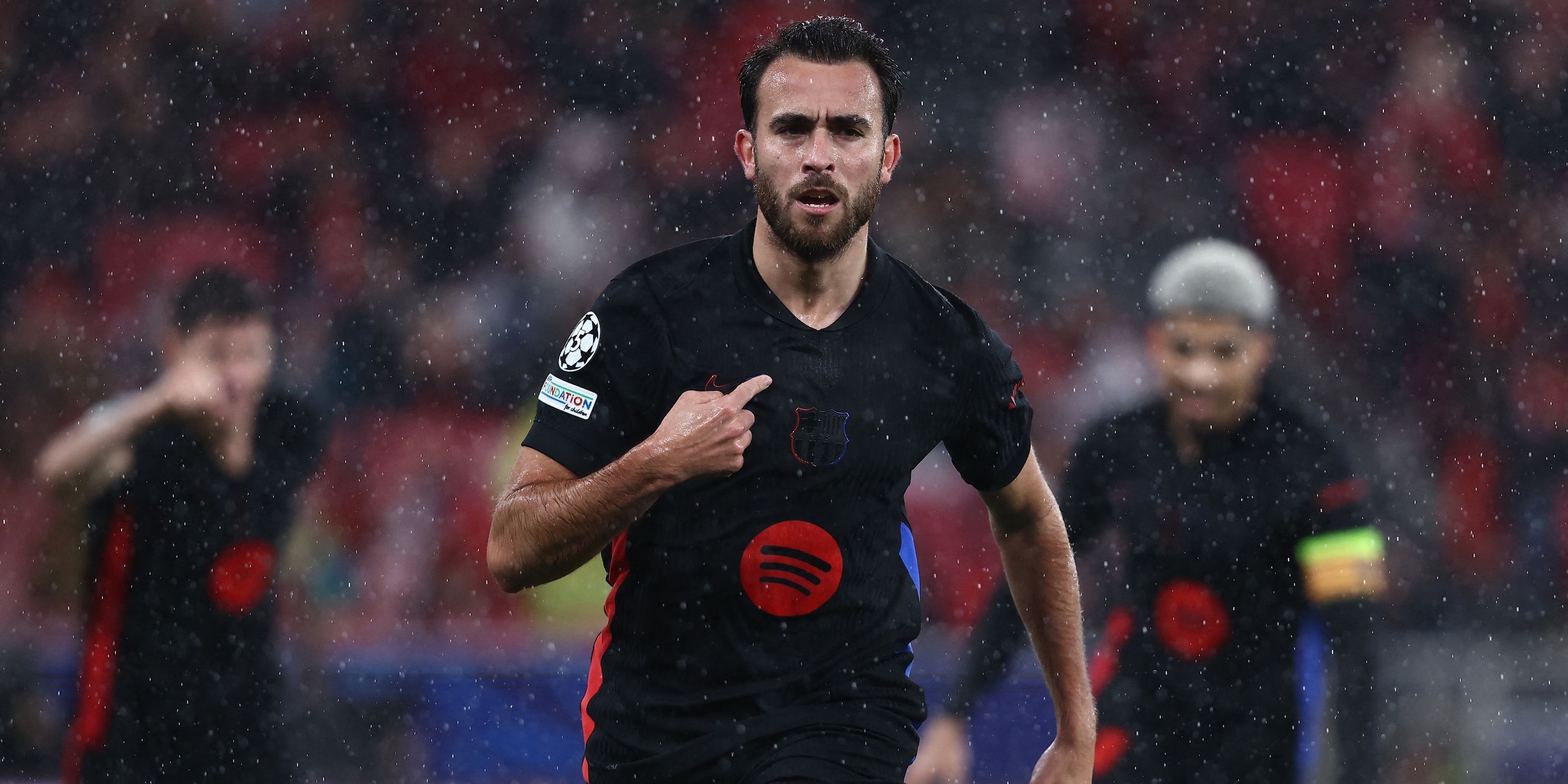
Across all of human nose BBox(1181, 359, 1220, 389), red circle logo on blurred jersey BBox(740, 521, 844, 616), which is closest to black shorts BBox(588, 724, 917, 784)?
red circle logo on blurred jersey BBox(740, 521, 844, 616)

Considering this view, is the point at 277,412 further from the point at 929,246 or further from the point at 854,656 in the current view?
the point at 929,246

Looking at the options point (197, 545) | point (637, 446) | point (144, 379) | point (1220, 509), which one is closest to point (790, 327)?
point (637, 446)

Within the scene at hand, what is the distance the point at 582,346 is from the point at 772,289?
35cm

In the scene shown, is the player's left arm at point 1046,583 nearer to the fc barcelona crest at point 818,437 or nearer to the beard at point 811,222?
the fc barcelona crest at point 818,437

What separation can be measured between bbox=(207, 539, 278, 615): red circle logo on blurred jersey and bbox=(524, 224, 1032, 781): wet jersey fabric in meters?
2.36

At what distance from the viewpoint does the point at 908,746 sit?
2844 mm

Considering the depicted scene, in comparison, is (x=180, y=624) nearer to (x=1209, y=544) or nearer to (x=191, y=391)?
(x=191, y=391)

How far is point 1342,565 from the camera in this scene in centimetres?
442

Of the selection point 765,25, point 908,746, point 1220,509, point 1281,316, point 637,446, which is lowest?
point 908,746

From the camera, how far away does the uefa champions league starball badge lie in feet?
8.91

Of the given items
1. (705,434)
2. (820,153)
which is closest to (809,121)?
(820,153)

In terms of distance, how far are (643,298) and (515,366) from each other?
687 centimetres

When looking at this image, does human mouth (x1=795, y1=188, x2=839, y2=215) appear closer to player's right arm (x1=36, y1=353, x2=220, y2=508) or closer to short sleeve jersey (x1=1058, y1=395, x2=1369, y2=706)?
short sleeve jersey (x1=1058, y1=395, x2=1369, y2=706)

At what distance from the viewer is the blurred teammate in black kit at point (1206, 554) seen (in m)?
4.60
